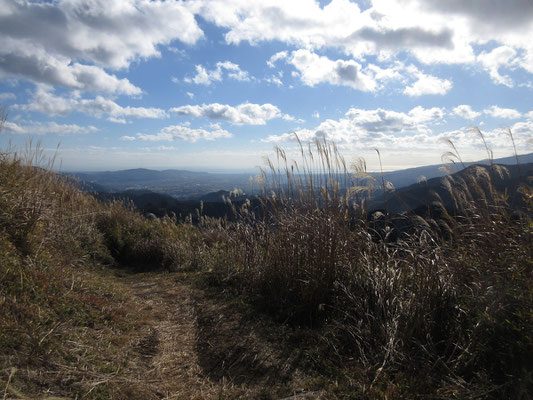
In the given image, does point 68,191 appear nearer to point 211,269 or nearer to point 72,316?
point 211,269

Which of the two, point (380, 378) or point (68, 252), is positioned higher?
point (68, 252)

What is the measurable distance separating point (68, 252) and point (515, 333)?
534 centimetres

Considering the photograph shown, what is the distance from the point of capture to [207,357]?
2.85 meters

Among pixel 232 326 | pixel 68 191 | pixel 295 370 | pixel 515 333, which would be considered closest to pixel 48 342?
pixel 232 326

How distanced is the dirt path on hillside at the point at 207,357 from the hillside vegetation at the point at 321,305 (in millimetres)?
25

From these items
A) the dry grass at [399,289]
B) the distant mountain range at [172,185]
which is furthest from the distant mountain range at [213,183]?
the dry grass at [399,289]

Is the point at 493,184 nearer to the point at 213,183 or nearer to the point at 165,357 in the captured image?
the point at 165,357

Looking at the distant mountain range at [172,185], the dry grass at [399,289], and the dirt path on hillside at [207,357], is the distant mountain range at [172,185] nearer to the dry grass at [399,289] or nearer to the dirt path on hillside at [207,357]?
the dry grass at [399,289]

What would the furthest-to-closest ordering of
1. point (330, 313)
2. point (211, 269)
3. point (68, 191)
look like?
point (68, 191), point (211, 269), point (330, 313)

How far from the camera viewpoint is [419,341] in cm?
238

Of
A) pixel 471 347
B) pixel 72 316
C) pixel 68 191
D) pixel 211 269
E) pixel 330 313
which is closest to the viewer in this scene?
pixel 471 347

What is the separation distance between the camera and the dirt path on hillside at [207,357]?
2297 millimetres

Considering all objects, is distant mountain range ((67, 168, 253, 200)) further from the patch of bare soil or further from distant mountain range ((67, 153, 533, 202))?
the patch of bare soil

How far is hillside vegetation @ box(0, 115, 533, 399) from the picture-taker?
2.04 meters
